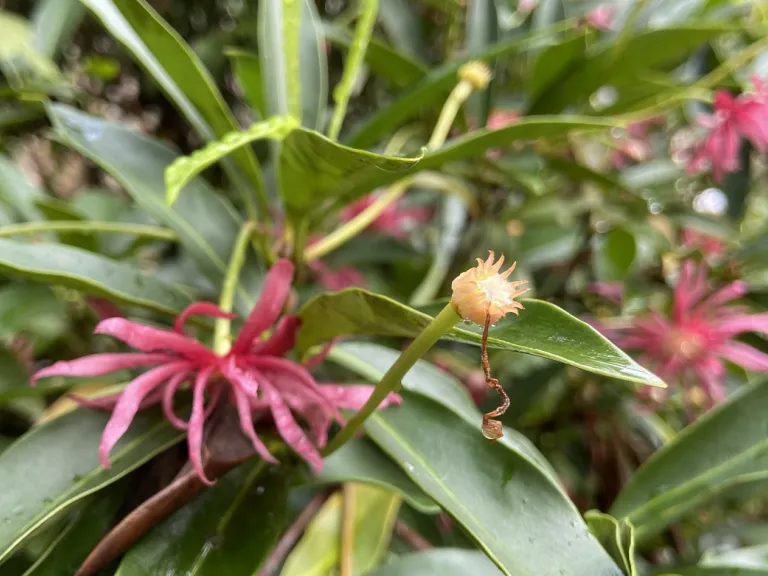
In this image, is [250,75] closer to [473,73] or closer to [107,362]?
[473,73]

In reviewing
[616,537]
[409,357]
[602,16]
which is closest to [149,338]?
[409,357]

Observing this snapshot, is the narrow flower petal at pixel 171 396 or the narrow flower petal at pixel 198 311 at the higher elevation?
the narrow flower petal at pixel 198 311

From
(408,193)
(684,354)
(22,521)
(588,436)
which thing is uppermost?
(22,521)

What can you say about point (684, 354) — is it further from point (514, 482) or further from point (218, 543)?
point (218, 543)

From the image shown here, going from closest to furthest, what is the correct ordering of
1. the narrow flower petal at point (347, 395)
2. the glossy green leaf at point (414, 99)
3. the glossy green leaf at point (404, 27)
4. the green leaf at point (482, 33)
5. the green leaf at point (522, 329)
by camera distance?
the green leaf at point (522, 329)
the narrow flower petal at point (347, 395)
the glossy green leaf at point (414, 99)
the green leaf at point (482, 33)
the glossy green leaf at point (404, 27)

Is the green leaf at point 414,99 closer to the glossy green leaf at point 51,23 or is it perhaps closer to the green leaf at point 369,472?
the green leaf at point 369,472

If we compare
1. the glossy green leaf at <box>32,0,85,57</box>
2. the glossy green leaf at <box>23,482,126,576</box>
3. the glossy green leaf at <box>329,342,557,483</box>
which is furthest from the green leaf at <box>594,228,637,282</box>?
the glossy green leaf at <box>32,0,85,57</box>

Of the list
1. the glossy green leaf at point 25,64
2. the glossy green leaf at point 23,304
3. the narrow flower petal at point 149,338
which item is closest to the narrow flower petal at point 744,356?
the narrow flower petal at point 149,338

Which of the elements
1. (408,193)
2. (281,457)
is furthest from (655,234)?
(281,457)
